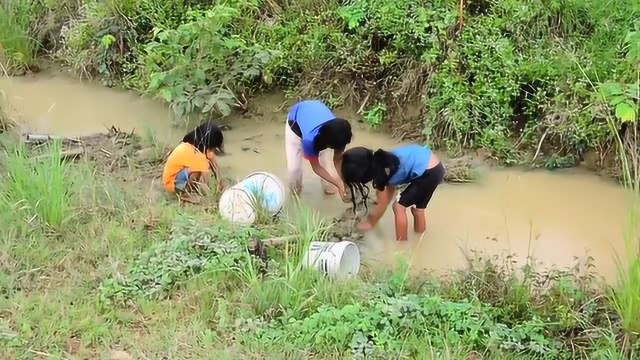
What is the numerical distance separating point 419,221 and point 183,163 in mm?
1516

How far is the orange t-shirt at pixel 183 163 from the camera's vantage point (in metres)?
5.12

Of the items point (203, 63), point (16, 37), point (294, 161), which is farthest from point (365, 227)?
point (16, 37)

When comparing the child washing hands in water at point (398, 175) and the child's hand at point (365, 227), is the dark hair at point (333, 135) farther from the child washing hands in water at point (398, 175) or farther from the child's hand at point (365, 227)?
the child's hand at point (365, 227)

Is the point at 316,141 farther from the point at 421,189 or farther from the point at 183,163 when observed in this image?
the point at 183,163

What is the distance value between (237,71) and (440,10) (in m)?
1.62

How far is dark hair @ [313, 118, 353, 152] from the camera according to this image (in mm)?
4902

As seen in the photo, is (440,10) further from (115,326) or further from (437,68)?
(115,326)

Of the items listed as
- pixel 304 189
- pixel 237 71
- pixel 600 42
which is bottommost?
pixel 304 189

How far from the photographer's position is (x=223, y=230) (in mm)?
4359

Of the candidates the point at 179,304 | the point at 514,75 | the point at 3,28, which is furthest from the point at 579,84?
the point at 3,28

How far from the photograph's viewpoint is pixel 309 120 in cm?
502

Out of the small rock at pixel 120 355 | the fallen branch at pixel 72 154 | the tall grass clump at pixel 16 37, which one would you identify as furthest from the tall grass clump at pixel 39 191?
the tall grass clump at pixel 16 37

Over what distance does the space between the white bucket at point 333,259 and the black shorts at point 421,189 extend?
647mm

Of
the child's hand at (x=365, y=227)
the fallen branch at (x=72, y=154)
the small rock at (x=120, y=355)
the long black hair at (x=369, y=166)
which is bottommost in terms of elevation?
the child's hand at (x=365, y=227)
